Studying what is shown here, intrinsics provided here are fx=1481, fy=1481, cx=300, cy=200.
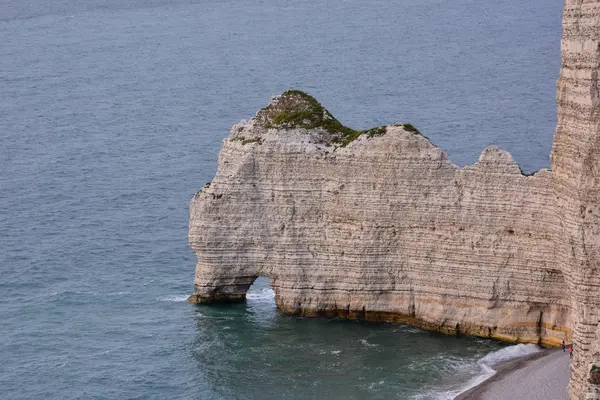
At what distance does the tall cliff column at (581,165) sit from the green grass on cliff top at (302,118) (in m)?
12.4

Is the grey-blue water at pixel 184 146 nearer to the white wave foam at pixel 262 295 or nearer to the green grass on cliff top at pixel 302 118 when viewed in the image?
the white wave foam at pixel 262 295

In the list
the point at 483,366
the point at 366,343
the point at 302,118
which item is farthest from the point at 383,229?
the point at 483,366

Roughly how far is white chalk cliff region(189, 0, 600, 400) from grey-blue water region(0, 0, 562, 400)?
1.53 meters

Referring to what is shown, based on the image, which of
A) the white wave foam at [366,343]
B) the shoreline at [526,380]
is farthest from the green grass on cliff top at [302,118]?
the shoreline at [526,380]

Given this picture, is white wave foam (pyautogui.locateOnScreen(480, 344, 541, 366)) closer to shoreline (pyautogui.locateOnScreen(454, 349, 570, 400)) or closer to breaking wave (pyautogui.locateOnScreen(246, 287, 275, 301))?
shoreline (pyautogui.locateOnScreen(454, 349, 570, 400))

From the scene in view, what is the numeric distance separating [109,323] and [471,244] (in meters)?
17.8

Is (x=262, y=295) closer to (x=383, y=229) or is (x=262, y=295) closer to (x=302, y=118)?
(x=383, y=229)

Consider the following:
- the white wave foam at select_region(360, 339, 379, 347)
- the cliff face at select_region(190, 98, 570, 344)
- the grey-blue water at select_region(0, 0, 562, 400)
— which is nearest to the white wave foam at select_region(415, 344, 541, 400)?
the grey-blue water at select_region(0, 0, 562, 400)

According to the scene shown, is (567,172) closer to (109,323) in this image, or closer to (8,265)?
(109,323)

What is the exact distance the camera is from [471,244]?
6494 centimetres

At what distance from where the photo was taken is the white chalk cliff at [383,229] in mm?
63469

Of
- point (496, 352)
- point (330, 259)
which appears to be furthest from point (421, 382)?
point (330, 259)

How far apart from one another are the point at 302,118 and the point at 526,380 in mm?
16821

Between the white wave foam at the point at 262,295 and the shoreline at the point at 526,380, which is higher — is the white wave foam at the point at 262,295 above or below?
above
